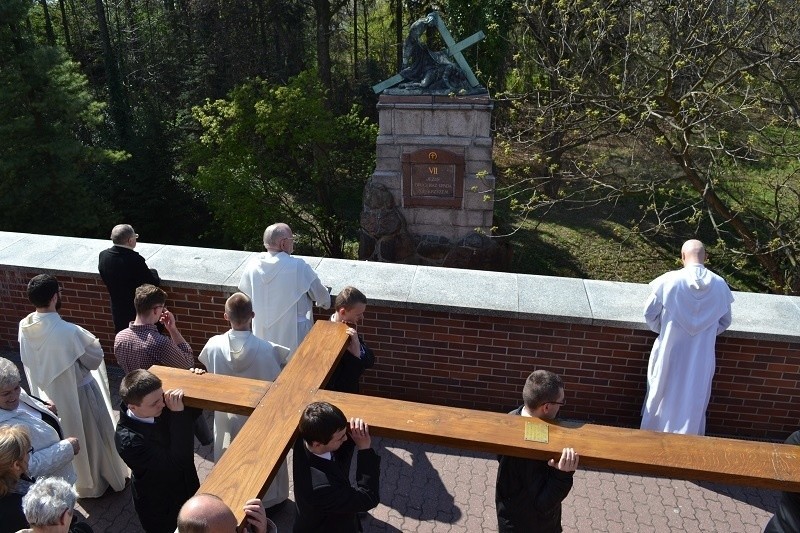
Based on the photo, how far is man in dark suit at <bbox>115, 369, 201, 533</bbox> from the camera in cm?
292

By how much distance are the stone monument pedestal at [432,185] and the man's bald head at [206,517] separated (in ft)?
24.1

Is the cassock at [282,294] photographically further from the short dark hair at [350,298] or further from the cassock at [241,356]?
the short dark hair at [350,298]

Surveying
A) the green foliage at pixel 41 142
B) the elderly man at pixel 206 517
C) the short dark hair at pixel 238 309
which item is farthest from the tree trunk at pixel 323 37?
the elderly man at pixel 206 517

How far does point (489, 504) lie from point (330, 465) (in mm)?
1763

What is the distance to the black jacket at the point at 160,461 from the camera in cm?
307

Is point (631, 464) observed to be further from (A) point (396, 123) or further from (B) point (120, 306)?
(A) point (396, 123)

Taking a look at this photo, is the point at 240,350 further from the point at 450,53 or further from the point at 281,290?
the point at 450,53

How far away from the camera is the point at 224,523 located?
2.08 meters

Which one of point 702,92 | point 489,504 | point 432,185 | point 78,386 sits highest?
point 702,92

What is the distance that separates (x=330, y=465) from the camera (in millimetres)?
2748

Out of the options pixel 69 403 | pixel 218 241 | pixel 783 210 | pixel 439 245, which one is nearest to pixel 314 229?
pixel 218 241

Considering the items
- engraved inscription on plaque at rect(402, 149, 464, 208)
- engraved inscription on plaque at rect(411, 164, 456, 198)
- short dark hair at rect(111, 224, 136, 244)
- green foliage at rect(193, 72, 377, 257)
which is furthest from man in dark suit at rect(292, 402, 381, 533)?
green foliage at rect(193, 72, 377, 257)

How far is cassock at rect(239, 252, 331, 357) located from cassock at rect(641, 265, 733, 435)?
7.03 feet

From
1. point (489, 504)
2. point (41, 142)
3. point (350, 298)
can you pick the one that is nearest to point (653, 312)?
point (489, 504)
